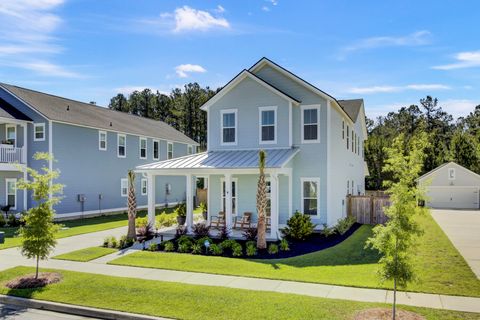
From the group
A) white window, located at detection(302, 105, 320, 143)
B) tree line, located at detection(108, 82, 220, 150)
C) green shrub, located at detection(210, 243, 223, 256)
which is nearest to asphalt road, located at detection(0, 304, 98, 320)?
green shrub, located at detection(210, 243, 223, 256)

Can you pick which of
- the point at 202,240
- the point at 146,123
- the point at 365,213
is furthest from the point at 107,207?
the point at 365,213

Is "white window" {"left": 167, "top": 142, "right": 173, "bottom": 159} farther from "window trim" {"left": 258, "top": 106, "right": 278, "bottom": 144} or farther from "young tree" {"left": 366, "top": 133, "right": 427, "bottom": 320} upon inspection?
"young tree" {"left": 366, "top": 133, "right": 427, "bottom": 320}

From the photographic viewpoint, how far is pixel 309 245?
15281 mm

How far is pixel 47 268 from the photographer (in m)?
11.8

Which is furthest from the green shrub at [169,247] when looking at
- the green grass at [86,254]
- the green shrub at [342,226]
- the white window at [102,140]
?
the white window at [102,140]

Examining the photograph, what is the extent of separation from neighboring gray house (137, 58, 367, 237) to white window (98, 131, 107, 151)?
33.7ft

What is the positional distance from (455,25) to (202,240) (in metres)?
12.5

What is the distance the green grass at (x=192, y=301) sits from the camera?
25.3 ft

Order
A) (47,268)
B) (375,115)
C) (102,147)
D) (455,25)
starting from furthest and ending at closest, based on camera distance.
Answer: (375,115) → (102,147) → (455,25) → (47,268)

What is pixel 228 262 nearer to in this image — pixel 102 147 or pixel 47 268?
pixel 47 268

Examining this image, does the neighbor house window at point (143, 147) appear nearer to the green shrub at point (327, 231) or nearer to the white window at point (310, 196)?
the white window at point (310, 196)

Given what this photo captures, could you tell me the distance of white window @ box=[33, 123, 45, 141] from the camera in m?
24.2

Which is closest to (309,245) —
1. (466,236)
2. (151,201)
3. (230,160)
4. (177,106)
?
(230,160)

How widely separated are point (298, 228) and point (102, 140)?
18026mm
